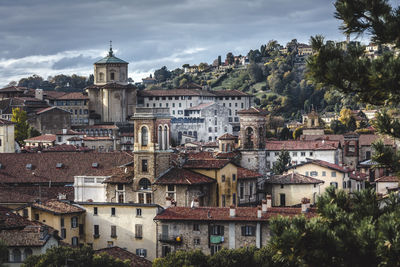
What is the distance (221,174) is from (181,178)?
14.6 ft

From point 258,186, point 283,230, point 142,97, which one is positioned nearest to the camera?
point 283,230

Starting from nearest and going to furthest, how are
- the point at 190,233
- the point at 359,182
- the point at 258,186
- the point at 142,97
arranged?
1. the point at 190,233
2. the point at 258,186
3. the point at 359,182
4. the point at 142,97

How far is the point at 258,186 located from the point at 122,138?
57.3m

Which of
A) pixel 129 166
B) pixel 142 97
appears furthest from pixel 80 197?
pixel 142 97

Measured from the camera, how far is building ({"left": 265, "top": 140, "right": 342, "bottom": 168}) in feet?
316

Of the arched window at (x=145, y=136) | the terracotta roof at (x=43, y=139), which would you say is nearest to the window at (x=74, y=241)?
the arched window at (x=145, y=136)

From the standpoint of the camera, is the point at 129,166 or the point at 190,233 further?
the point at 129,166

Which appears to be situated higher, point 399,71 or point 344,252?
point 399,71

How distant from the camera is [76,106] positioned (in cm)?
13412

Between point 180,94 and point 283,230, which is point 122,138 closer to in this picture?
point 180,94

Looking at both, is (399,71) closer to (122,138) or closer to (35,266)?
(35,266)

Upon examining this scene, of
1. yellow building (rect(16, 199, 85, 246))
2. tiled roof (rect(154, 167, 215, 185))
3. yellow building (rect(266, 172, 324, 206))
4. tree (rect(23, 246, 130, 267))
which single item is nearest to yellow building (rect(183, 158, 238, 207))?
tiled roof (rect(154, 167, 215, 185))

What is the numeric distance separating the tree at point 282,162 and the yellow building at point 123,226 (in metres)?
38.6

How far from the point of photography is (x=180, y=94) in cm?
14462
